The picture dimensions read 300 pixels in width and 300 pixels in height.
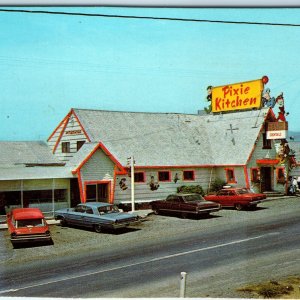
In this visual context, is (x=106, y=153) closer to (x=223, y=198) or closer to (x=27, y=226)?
(x=27, y=226)

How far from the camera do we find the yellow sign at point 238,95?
684cm

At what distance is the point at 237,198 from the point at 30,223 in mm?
3107

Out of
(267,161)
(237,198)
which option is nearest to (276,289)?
(237,198)

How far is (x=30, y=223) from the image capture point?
650cm

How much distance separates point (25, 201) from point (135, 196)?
1.63 m

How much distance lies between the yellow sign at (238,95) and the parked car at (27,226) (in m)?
3.09

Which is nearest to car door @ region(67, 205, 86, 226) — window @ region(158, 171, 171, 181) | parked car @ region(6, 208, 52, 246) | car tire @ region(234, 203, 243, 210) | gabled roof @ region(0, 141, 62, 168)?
parked car @ region(6, 208, 52, 246)

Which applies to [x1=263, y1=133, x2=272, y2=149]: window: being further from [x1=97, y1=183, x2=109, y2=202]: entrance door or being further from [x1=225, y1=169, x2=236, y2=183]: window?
[x1=97, y1=183, x2=109, y2=202]: entrance door

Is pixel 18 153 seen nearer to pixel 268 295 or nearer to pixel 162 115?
pixel 162 115

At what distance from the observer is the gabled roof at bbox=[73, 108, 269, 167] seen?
6984mm

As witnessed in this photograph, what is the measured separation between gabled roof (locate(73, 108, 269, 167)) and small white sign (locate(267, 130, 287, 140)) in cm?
19

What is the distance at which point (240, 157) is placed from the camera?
7.29 m

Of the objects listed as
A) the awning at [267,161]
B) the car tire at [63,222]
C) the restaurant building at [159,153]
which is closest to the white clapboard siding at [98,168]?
the restaurant building at [159,153]

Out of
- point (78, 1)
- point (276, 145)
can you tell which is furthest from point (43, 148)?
point (276, 145)
